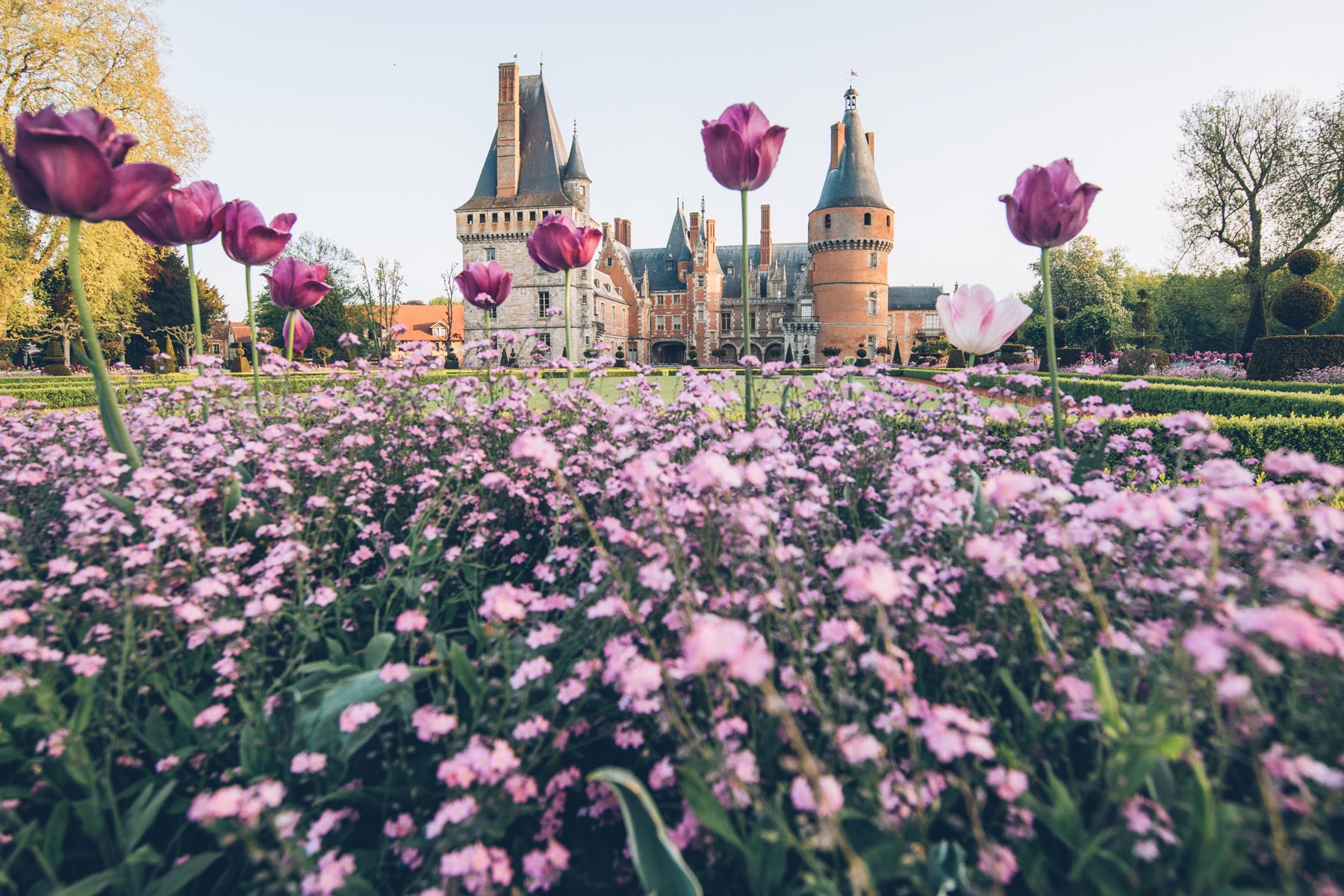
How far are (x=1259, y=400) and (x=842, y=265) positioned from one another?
4017 cm

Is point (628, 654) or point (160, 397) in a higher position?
point (160, 397)

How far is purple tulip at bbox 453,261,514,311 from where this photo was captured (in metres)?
4.30

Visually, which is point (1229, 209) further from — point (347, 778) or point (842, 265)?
point (347, 778)

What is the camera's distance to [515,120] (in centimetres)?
4025

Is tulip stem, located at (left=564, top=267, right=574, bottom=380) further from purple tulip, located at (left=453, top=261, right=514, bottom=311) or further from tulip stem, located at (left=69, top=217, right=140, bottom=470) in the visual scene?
tulip stem, located at (left=69, top=217, right=140, bottom=470)

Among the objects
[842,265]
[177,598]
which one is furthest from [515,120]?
[177,598]

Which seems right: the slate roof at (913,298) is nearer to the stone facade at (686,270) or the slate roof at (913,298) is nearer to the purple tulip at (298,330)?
the stone facade at (686,270)

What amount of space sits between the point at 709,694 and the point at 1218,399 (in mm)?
11394

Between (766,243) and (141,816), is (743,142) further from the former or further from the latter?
(766,243)

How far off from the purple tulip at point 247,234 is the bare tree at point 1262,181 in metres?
35.2

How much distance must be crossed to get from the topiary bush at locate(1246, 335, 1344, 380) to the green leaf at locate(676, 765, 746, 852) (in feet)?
69.4

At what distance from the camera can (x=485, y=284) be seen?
429 cm

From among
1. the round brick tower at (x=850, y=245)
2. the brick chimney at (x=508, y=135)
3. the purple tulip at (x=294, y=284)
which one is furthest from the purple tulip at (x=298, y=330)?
the round brick tower at (x=850, y=245)

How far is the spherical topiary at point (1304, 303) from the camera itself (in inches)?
691
